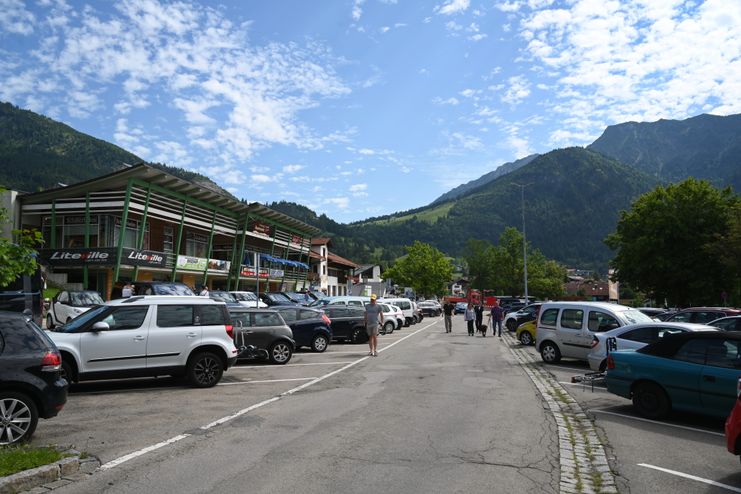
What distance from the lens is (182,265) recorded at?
4244 cm

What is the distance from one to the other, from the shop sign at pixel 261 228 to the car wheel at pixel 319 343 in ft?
118

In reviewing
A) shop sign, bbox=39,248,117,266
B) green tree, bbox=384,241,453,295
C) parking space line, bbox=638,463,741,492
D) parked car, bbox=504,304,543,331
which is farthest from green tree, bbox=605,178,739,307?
green tree, bbox=384,241,453,295

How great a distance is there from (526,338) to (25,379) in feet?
66.7

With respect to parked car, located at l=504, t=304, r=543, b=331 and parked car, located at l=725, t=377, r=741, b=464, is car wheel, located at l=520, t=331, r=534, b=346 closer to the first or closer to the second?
parked car, located at l=504, t=304, r=543, b=331

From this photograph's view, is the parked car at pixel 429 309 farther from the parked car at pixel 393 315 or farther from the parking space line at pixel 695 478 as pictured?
the parking space line at pixel 695 478

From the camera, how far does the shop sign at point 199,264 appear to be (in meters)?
42.5

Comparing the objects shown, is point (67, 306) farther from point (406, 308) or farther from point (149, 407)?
point (406, 308)

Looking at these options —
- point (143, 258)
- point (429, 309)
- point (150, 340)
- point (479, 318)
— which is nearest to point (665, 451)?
point (150, 340)

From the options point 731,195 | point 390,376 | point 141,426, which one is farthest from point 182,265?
point 731,195

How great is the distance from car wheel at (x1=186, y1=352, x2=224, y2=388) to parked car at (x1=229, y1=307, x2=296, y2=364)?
3826mm

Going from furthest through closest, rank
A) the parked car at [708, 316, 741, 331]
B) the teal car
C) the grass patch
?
the parked car at [708, 316, 741, 331], the teal car, the grass patch

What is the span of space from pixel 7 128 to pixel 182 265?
14018 cm

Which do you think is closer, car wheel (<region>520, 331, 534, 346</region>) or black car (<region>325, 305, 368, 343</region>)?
black car (<region>325, 305, 368, 343</region>)

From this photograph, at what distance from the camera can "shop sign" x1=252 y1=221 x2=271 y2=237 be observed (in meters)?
54.2
